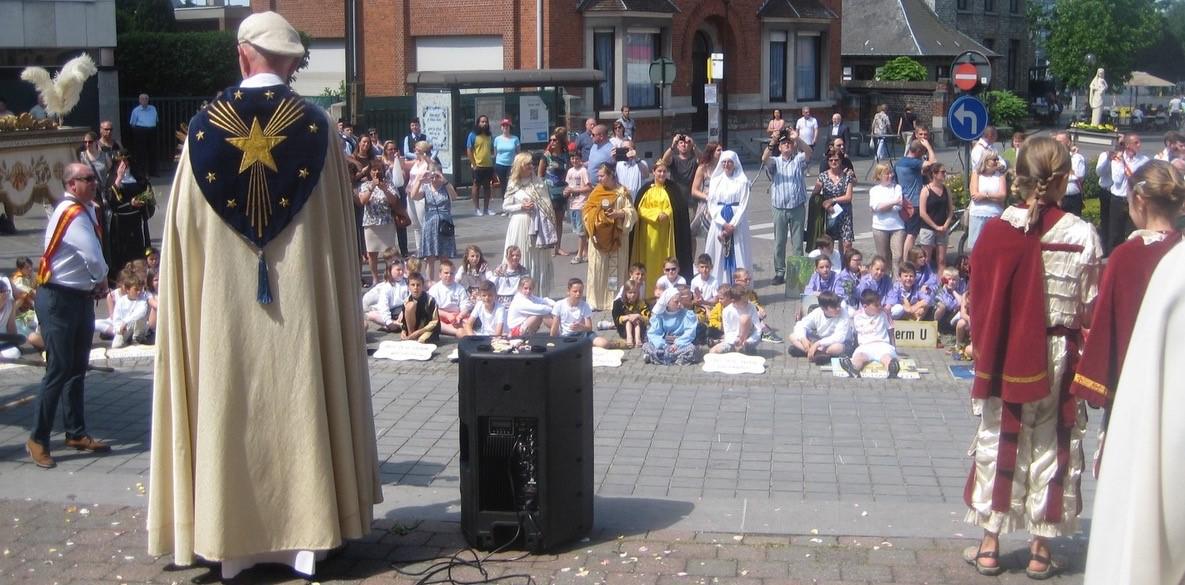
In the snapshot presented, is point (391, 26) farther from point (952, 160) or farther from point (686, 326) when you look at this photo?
point (686, 326)

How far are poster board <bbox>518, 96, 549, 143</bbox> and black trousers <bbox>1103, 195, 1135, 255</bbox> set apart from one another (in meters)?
11.4

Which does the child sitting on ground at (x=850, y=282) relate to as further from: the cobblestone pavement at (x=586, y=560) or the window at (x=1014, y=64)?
the window at (x=1014, y=64)

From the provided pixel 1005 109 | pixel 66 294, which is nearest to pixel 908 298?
pixel 66 294

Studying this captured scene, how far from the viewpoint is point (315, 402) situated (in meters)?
5.31

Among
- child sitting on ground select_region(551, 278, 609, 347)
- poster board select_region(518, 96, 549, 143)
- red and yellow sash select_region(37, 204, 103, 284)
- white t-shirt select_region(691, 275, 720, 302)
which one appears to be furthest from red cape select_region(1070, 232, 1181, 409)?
poster board select_region(518, 96, 549, 143)

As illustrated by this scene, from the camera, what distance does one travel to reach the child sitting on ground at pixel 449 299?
12820 mm

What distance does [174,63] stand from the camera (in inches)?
1206

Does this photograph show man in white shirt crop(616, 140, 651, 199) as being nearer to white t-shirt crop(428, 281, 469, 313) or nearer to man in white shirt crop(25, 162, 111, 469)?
white t-shirt crop(428, 281, 469, 313)

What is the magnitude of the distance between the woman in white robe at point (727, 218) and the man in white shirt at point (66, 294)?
7.96 m

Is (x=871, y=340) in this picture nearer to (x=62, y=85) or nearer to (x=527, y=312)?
(x=527, y=312)

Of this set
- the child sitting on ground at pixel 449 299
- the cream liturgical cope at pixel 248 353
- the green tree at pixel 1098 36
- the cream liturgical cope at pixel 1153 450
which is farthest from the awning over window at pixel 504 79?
the green tree at pixel 1098 36

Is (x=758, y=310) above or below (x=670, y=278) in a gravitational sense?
below

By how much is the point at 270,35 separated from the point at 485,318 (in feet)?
24.4

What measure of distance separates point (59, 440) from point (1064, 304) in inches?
228
